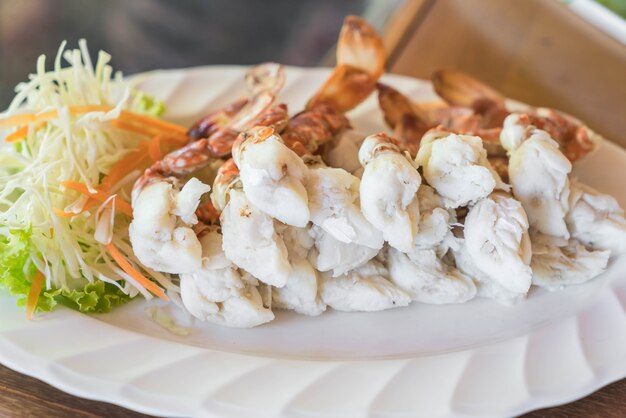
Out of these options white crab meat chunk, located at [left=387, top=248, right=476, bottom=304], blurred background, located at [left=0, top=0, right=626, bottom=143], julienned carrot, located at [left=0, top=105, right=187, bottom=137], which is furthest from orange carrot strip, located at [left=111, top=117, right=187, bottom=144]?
blurred background, located at [left=0, top=0, right=626, bottom=143]

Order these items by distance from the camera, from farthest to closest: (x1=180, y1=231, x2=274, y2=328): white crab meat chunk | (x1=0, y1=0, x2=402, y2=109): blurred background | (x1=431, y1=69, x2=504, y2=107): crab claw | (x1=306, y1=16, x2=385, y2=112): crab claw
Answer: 1. (x1=0, y1=0, x2=402, y2=109): blurred background
2. (x1=431, y1=69, x2=504, y2=107): crab claw
3. (x1=306, y1=16, x2=385, y2=112): crab claw
4. (x1=180, y1=231, x2=274, y2=328): white crab meat chunk

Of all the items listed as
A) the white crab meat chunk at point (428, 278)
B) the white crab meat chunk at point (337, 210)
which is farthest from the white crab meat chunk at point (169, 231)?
the white crab meat chunk at point (428, 278)

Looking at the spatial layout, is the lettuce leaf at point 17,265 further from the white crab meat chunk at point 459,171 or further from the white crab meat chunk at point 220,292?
the white crab meat chunk at point 459,171

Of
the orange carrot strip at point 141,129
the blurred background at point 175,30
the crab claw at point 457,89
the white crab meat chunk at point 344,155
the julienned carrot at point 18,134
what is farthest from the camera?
the blurred background at point 175,30

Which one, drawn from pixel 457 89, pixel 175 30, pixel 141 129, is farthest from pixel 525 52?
pixel 175 30

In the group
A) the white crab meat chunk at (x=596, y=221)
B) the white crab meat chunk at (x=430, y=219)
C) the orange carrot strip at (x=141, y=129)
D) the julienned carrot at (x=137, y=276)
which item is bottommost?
the julienned carrot at (x=137, y=276)

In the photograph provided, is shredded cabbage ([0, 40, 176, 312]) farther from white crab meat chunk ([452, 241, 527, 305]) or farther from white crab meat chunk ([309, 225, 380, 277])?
white crab meat chunk ([452, 241, 527, 305])

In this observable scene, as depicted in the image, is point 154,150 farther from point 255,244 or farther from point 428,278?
point 428,278
